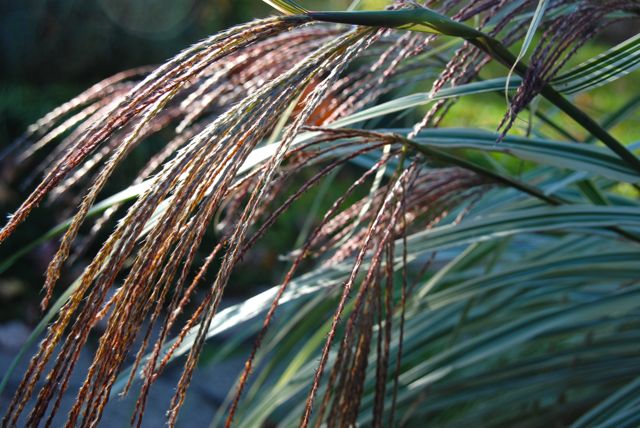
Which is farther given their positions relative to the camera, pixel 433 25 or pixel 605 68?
pixel 605 68

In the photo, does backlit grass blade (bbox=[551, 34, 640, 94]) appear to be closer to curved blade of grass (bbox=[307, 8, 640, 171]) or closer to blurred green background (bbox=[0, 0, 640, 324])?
curved blade of grass (bbox=[307, 8, 640, 171])

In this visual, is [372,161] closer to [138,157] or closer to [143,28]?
[138,157]

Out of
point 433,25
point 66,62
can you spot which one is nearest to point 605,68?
point 433,25

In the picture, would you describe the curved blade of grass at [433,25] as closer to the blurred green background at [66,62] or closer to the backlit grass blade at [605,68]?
the backlit grass blade at [605,68]

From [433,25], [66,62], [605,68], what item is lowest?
[433,25]

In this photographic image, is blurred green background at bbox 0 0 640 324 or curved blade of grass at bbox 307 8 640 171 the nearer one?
curved blade of grass at bbox 307 8 640 171

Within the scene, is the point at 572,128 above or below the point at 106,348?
above

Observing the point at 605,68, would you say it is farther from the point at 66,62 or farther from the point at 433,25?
the point at 66,62

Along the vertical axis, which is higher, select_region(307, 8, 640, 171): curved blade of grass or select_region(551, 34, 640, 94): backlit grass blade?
select_region(551, 34, 640, 94): backlit grass blade

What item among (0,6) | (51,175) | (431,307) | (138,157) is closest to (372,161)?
(431,307)

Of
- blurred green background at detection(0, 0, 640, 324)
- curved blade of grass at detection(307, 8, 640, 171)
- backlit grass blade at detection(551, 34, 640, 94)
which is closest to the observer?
curved blade of grass at detection(307, 8, 640, 171)

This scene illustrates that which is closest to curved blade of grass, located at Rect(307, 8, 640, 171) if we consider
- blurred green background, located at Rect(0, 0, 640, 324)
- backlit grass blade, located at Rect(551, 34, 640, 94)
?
backlit grass blade, located at Rect(551, 34, 640, 94)
